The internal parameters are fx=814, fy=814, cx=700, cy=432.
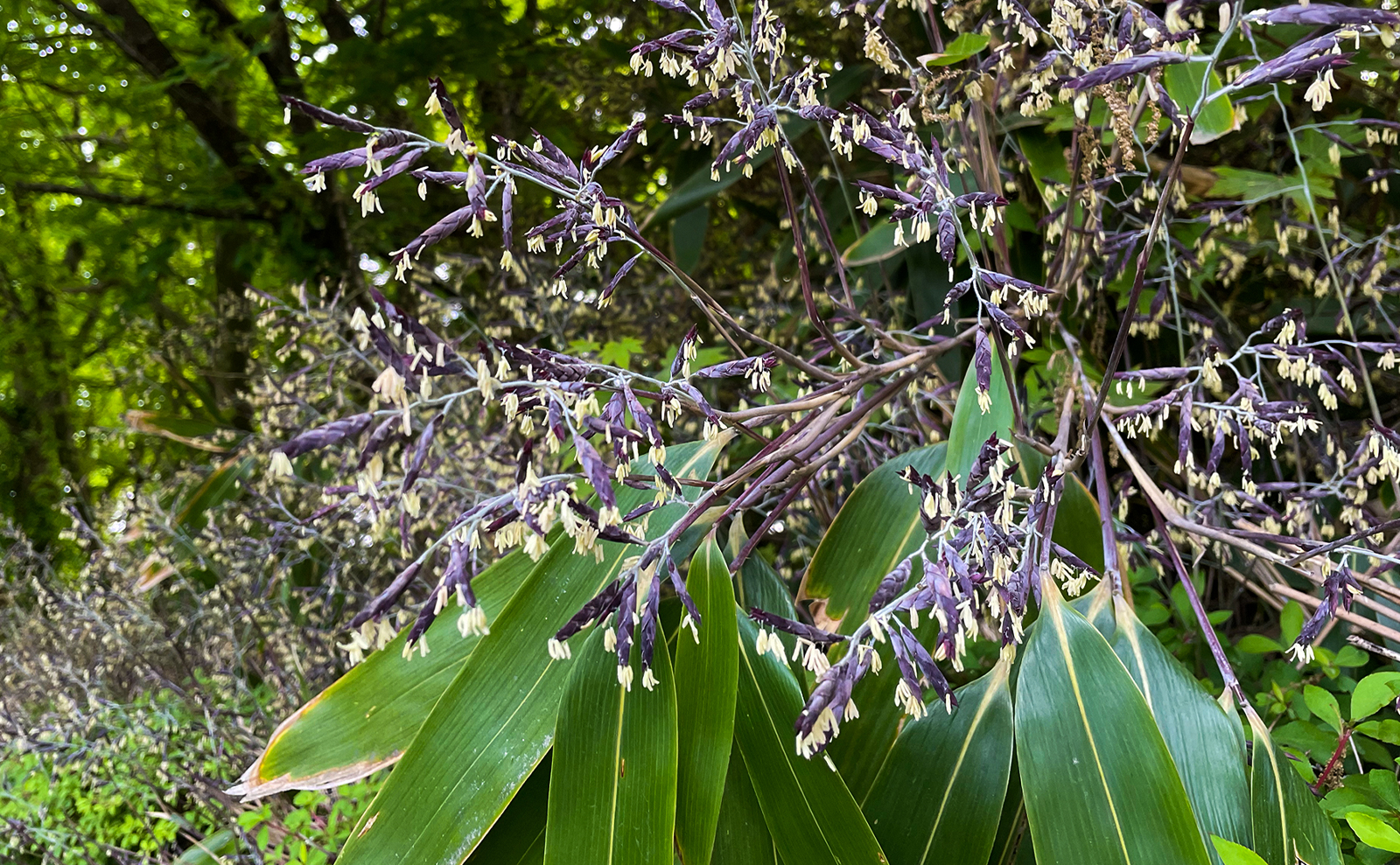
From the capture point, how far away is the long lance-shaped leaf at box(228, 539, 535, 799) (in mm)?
678

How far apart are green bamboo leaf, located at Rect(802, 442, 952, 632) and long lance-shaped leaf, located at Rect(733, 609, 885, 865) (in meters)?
0.13

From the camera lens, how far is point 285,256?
2.01 meters

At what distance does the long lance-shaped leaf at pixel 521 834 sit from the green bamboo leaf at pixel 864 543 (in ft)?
0.97

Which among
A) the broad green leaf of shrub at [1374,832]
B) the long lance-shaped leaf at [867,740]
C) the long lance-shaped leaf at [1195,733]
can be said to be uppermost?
the broad green leaf of shrub at [1374,832]

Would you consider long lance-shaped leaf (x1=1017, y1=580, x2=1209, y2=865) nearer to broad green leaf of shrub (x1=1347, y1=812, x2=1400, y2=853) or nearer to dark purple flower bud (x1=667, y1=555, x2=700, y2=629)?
broad green leaf of shrub (x1=1347, y1=812, x2=1400, y2=853)

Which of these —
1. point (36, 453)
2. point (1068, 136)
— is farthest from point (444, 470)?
point (36, 453)

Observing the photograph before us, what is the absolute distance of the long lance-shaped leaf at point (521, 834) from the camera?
628mm

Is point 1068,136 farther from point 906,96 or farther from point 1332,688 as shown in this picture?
point 1332,688

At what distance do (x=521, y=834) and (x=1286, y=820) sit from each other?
21.7 inches

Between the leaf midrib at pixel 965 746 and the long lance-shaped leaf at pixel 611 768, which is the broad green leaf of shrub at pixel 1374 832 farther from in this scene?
the long lance-shaped leaf at pixel 611 768

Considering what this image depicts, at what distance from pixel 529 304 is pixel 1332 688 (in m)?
1.53

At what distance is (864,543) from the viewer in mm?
795

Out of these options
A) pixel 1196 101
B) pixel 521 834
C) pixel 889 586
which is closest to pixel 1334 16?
pixel 1196 101

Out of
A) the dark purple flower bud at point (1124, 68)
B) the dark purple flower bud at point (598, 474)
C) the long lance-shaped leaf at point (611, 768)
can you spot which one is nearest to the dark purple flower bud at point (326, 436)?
the dark purple flower bud at point (598, 474)
